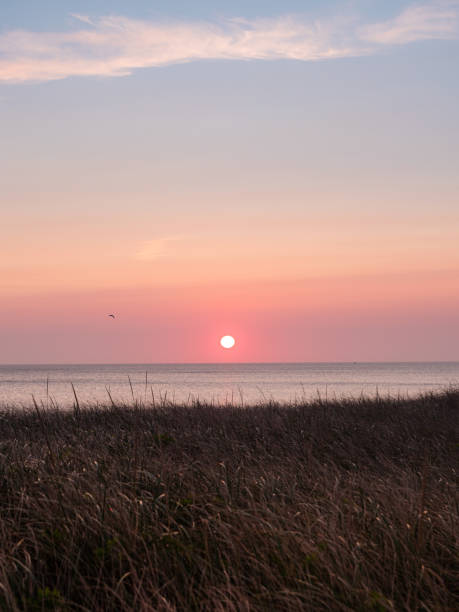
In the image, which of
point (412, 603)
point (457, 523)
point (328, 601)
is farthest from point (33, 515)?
point (457, 523)

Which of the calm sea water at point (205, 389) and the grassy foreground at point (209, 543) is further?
the calm sea water at point (205, 389)

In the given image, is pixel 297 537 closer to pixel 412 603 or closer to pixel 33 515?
pixel 412 603

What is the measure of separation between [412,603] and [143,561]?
1927mm

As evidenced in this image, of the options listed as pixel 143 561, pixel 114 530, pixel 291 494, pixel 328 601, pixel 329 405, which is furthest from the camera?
pixel 329 405

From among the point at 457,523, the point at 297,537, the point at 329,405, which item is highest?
the point at 297,537

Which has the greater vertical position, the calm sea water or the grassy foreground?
the grassy foreground

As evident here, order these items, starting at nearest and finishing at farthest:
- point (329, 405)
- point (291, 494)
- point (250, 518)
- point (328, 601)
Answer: point (328, 601), point (250, 518), point (291, 494), point (329, 405)

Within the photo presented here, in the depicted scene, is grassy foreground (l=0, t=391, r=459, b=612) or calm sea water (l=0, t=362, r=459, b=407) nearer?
grassy foreground (l=0, t=391, r=459, b=612)

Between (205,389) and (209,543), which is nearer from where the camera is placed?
(209,543)

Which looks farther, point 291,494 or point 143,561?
point 291,494

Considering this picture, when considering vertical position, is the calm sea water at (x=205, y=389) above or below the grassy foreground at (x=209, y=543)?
below

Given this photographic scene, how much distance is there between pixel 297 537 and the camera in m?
4.87

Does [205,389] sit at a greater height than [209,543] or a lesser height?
lesser

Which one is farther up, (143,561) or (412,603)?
(143,561)
